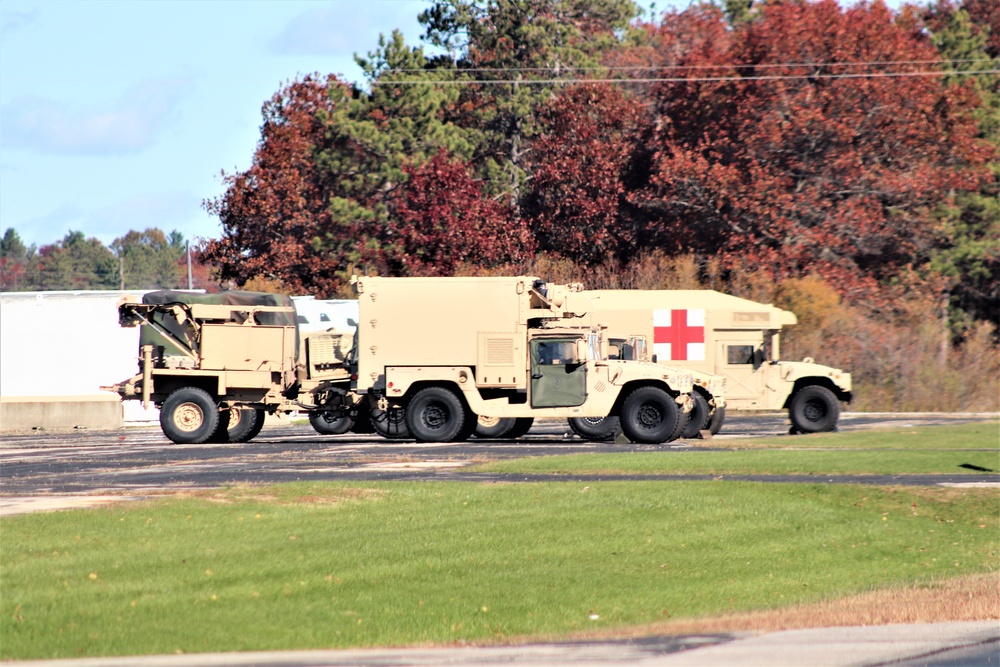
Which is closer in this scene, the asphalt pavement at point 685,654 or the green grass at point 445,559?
the asphalt pavement at point 685,654

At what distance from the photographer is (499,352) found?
1078 inches

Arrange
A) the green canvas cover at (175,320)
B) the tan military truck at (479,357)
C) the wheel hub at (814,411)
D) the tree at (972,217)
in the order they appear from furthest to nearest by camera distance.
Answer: the tree at (972,217) < the wheel hub at (814,411) < the green canvas cover at (175,320) < the tan military truck at (479,357)

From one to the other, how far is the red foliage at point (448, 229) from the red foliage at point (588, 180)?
7.48 ft

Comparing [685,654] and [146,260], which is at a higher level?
[146,260]

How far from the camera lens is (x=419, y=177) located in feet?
153

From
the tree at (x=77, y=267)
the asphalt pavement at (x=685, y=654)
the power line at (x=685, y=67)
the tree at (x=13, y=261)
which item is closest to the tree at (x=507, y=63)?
the power line at (x=685, y=67)

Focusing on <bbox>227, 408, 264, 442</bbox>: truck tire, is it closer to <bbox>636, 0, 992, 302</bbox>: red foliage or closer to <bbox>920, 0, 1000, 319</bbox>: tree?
<bbox>636, 0, 992, 302</bbox>: red foliage

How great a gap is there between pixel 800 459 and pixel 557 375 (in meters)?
6.06

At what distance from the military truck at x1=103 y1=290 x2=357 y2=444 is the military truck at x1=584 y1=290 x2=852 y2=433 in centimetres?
635

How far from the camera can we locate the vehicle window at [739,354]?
99.3 feet

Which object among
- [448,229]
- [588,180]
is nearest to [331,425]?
[448,229]

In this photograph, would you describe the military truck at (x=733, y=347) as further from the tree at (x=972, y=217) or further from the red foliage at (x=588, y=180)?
the tree at (x=972, y=217)

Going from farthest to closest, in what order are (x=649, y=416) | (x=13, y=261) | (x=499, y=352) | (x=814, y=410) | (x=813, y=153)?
(x=13, y=261) → (x=813, y=153) → (x=814, y=410) → (x=499, y=352) → (x=649, y=416)

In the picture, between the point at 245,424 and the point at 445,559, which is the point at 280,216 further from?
the point at 445,559
